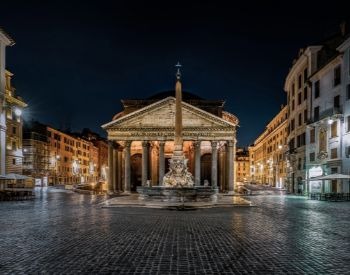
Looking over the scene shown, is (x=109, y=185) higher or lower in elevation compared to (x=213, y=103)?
lower

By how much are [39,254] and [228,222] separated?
9590 mm

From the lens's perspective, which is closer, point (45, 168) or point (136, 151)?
point (136, 151)

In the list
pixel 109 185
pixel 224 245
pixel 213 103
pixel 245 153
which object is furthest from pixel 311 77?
pixel 245 153

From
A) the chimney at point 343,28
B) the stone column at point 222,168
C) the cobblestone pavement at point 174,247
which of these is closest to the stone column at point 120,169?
the stone column at point 222,168

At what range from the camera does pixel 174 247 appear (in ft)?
38.0

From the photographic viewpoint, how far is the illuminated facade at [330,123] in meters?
38.7

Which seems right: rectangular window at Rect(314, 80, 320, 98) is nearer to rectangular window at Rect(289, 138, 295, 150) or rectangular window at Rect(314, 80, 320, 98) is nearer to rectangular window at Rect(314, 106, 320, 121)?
rectangular window at Rect(314, 106, 320, 121)

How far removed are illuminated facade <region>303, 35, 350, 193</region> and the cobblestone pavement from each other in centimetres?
2301

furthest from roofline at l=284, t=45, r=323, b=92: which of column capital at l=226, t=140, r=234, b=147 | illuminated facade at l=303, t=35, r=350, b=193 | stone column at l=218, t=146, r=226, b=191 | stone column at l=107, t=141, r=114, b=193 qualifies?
stone column at l=107, t=141, r=114, b=193

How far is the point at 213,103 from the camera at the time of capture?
215ft

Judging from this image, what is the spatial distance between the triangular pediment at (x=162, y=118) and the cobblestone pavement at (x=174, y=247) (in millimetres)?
36621

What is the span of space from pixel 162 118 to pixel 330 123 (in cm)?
2196

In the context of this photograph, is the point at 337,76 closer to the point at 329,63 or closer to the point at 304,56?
the point at 329,63

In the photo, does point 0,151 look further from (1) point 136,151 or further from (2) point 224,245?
(2) point 224,245
